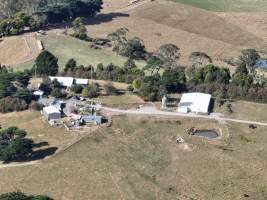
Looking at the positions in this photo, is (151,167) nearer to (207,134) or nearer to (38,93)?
(207,134)

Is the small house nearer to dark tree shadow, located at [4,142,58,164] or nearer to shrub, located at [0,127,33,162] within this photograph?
dark tree shadow, located at [4,142,58,164]

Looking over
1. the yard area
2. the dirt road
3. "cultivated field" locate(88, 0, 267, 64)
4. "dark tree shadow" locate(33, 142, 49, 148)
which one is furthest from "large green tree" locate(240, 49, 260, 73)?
"dark tree shadow" locate(33, 142, 49, 148)

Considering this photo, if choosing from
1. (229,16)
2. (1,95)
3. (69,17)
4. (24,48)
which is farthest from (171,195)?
(229,16)

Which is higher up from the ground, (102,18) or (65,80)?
(102,18)

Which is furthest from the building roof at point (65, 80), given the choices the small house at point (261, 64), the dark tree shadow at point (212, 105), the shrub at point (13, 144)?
the small house at point (261, 64)

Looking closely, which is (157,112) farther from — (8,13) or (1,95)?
(8,13)

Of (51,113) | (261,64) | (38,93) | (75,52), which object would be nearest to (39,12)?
(75,52)

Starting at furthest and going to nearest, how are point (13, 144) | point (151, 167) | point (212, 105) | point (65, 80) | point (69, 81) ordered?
point (65, 80)
point (69, 81)
point (212, 105)
point (13, 144)
point (151, 167)
